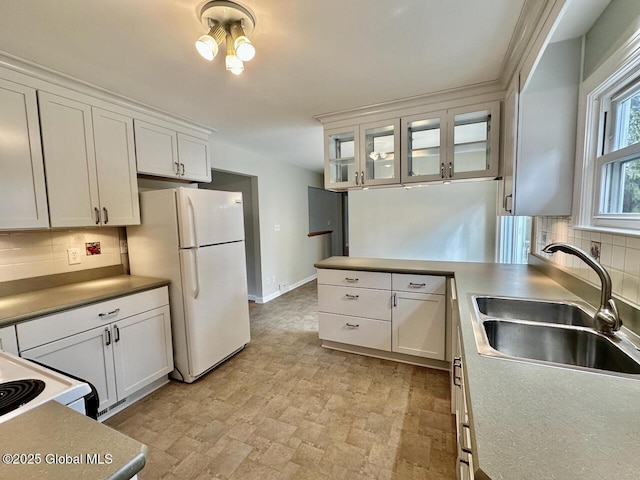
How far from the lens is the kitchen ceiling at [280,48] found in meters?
1.31

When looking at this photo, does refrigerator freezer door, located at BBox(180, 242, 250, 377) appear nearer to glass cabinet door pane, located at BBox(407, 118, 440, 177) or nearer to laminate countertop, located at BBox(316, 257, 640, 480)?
glass cabinet door pane, located at BBox(407, 118, 440, 177)

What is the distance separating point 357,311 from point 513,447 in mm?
2039

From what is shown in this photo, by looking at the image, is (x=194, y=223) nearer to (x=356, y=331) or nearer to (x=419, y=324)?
(x=356, y=331)

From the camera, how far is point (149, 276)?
2.38 metres

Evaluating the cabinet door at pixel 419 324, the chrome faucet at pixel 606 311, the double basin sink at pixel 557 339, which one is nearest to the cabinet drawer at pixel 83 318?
the cabinet door at pixel 419 324

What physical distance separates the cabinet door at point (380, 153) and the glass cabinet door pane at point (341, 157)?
13cm

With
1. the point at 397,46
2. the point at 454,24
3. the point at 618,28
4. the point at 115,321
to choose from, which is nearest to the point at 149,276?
the point at 115,321

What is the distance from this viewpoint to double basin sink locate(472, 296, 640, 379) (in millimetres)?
956

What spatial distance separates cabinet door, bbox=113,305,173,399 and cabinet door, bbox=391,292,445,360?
6.20 feet

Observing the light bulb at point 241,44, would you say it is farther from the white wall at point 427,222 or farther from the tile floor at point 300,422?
the white wall at point 427,222

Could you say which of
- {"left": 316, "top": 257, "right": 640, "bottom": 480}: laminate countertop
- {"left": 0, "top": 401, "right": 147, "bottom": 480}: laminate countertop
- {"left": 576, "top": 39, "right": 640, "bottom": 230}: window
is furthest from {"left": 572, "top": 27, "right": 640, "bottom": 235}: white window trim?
{"left": 0, "top": 401, "right": 147, "bottom": 480}: laminate countertop

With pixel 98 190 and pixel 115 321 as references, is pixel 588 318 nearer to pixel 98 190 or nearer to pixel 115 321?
pixel 115 321

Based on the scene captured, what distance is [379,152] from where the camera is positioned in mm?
2631

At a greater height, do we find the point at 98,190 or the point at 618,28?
the point at 618,28
